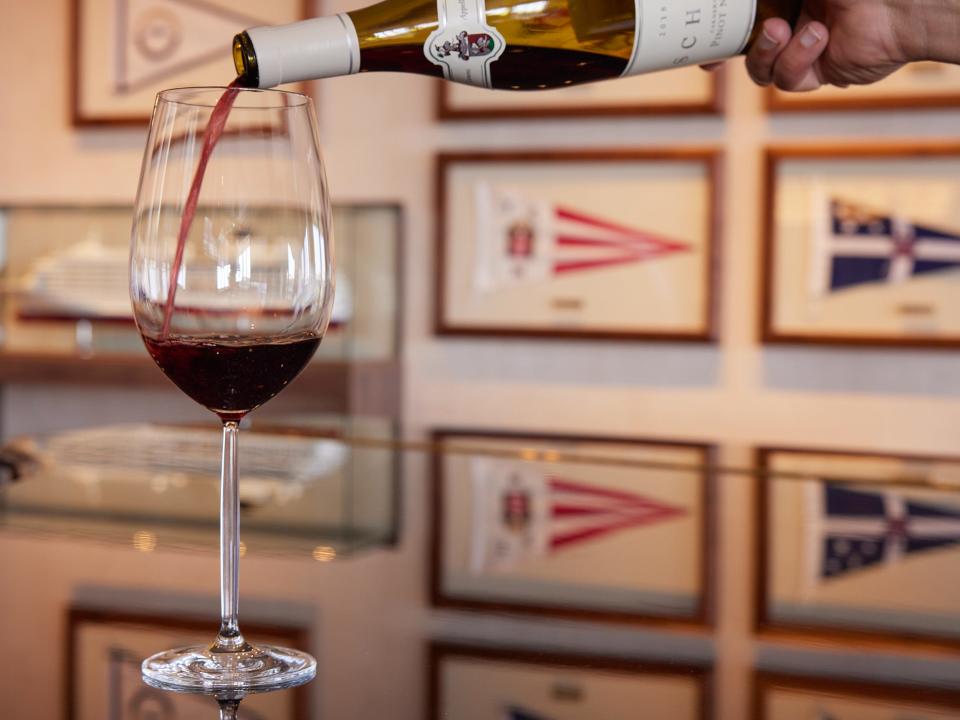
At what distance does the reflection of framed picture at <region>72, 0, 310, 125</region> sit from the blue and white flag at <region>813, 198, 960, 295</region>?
A: 1.53m

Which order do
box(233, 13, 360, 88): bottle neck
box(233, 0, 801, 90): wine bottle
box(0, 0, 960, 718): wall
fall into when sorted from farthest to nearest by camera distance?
box(0, 0, 960, 718): wall → box(233, 0, 801, 90): wine bottle → box(233, 13, 360, 88): bottle neck

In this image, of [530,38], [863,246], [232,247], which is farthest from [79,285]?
[232,247]

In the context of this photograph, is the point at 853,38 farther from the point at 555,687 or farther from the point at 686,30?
the point at 555,687

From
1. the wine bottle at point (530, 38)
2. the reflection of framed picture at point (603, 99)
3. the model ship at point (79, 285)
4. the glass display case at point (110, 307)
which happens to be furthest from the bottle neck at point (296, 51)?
the model ship at point (79, 285)

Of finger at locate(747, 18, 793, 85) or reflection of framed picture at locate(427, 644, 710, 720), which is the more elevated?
finger at locate(747, 18, 793, 85)

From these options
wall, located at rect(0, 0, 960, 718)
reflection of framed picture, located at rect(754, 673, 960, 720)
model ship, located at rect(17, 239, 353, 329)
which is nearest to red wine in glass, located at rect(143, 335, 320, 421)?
reflection of framed picture, located at rect(754, 673, 960, 720)

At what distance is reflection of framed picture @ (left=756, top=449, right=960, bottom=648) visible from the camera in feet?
1.88

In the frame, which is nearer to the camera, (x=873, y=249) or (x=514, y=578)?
(x=514, y=578)

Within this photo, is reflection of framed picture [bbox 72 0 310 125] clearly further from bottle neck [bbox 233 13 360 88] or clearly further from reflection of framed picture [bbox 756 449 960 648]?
bottle neck [bbox 233 13 360 88]

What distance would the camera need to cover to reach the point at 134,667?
1.51ft

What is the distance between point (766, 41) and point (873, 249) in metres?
1.85

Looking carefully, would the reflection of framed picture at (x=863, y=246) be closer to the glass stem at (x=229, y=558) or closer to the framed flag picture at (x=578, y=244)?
the framed flag picture at (x=578, y=244)

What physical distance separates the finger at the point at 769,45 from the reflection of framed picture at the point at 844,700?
0.63 meters

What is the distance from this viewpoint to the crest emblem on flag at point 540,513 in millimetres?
722
